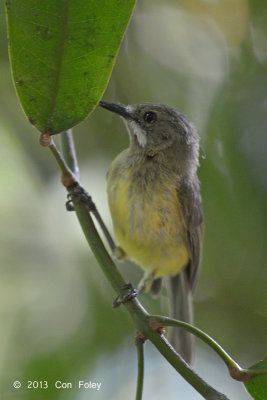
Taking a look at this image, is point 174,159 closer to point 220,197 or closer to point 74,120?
point 220,197

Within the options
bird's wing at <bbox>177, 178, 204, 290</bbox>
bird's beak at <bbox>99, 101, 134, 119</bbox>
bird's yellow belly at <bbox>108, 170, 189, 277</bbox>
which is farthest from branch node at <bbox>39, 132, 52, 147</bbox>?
bird's wing at <bbox>177, 178, 204, 290</bbox>

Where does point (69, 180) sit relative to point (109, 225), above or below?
below

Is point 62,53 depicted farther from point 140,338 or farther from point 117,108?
point 117,108

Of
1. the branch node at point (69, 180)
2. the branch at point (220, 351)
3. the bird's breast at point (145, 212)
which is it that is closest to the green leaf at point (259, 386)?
the branch at point (220, 351)

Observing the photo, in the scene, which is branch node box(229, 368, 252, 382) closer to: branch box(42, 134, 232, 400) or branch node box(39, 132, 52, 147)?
branch box(42, 134, 232, 400)

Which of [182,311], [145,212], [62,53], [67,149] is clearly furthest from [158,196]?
[62,53]
